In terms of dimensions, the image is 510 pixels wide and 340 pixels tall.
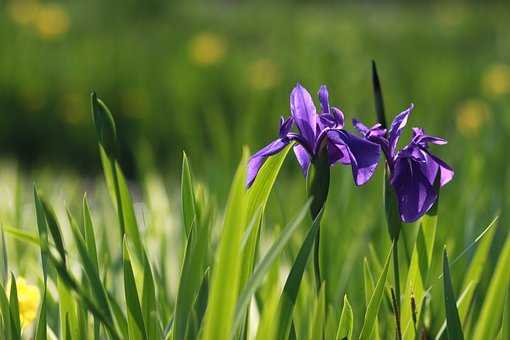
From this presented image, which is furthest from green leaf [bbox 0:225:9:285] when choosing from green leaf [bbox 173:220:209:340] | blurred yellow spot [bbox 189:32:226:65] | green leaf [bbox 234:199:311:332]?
blurred yellow spot [bbox 189:32:226:65]

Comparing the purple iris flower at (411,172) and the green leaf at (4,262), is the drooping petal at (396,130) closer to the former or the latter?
the purple iris flower at (411,172)

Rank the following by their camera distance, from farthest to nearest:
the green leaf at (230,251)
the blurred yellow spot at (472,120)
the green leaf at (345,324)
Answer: the blurred yellow spot at (472,120) < the green leaf at (345,324) < the green leaf at (230,251)

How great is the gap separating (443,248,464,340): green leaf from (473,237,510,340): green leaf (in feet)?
0.07

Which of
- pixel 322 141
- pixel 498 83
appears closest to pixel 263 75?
pixel 498 83

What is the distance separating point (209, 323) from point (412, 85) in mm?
3421

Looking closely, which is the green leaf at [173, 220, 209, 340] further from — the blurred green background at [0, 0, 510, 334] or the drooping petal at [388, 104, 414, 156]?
the blurred green background at [0, 0, 510, 334]

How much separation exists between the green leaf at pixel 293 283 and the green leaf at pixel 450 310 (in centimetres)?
14

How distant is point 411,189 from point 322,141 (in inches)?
4.1

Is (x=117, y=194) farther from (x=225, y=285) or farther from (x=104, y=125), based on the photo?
(x=225, y=285)

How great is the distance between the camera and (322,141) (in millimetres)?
909

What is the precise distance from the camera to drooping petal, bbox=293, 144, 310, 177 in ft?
3.20

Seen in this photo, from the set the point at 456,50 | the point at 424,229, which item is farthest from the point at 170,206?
the point at 456,50

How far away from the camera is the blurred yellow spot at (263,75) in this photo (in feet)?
12.0

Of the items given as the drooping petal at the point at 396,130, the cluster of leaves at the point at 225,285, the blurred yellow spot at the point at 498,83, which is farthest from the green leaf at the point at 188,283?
the blurred yellow spot at the point at 498,83
